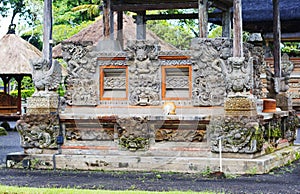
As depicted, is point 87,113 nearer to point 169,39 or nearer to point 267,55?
point 169,39

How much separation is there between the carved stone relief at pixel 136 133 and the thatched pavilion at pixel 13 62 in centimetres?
1323

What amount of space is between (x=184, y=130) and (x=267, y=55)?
1548cm

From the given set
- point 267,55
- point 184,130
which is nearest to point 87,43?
point 184,130

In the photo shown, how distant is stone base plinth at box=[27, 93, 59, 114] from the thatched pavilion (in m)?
12.4

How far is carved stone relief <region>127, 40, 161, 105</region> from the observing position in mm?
11141

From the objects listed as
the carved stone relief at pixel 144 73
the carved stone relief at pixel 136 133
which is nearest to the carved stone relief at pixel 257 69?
the carved stone relief at pixel 144 73

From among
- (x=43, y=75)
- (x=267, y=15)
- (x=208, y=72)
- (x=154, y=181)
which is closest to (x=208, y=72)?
(x=208, y=72)

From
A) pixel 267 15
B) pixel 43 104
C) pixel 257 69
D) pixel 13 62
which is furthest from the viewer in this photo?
pixel 267 15

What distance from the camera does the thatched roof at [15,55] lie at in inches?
949

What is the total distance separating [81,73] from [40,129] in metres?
1.26

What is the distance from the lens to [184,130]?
10672 millimetres

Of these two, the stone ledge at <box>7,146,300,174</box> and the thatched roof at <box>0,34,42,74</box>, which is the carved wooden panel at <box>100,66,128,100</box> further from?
the thatched roof at <box>0,34,42,74</box>

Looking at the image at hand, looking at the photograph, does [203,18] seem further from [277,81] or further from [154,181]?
[154,181]

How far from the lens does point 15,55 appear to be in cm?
2456
